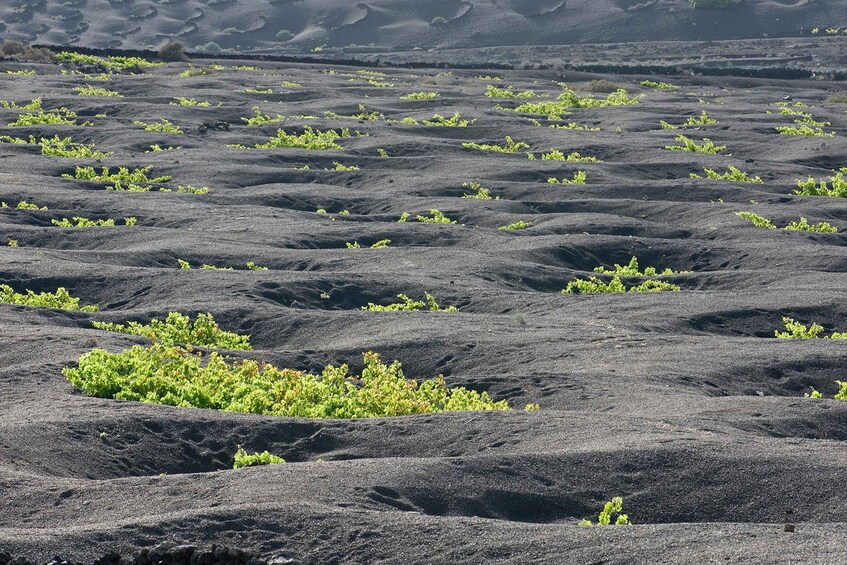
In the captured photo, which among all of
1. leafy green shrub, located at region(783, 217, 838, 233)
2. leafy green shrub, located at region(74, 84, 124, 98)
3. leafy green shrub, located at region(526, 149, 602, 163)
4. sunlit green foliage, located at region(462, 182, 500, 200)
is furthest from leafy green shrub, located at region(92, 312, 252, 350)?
leafy green shrub, located at region(74, 84, 124, 98)

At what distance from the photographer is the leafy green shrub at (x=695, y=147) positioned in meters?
21.9

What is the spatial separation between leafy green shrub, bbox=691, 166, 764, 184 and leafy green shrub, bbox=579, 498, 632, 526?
13871 millimetres

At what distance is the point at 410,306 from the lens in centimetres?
1113

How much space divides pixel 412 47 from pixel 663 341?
195 ft

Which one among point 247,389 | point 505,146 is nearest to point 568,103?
point 505,146

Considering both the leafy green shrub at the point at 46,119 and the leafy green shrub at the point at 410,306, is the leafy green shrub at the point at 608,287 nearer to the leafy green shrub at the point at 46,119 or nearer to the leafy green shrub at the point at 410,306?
the leafy green shrub at the point at 410,306

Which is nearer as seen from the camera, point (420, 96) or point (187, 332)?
point (187, 332)

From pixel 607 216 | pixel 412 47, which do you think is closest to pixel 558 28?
pixel 412 47

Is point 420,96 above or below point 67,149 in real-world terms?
below

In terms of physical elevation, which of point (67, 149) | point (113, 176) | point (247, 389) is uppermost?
point (67, 149)

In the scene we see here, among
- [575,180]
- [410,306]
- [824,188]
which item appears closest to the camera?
[410,306]

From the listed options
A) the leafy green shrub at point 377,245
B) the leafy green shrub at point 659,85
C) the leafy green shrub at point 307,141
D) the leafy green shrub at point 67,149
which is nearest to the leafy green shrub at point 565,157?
the leafy green shrub at point 307,141

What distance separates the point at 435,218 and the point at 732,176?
20.5ft

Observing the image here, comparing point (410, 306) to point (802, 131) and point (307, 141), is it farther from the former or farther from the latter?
point (802, 131)
